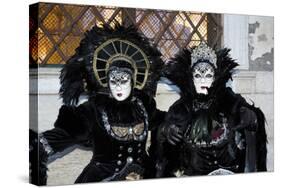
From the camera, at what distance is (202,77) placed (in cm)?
802

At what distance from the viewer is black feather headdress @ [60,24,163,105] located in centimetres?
725

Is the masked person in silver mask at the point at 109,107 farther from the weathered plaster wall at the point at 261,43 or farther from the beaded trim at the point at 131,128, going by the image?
the weathered plaster wall at the point at 261,43

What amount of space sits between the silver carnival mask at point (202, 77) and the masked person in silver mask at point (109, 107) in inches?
17.2

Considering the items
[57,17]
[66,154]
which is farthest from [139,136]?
[57,17]

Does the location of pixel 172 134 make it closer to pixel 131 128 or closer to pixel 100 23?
pixel 131 128

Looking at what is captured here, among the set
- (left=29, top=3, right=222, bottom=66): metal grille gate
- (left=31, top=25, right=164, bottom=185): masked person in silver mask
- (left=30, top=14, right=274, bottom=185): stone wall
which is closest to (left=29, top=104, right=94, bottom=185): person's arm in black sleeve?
(left=31, top=25, right=164, bottom=185): masked person in silver mask

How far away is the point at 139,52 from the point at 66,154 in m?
1.20

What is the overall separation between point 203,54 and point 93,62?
1.25 meters

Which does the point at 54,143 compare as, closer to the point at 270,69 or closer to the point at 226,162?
the point at 226,162

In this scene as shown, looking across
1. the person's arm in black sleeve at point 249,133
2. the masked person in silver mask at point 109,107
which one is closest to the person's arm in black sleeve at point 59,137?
the masked person in silver mask at point 109,107

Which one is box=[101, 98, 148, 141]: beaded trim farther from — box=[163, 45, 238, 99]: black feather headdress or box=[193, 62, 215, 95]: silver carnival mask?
box=[193, 62, 215, 95]: silver carnival mask

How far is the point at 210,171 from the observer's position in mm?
8047

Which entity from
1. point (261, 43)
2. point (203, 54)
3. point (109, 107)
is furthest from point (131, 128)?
point (261, 43)

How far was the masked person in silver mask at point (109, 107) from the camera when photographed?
722cm
